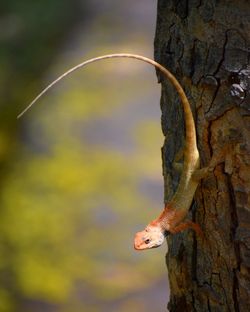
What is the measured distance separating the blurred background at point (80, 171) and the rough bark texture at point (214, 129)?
243cm

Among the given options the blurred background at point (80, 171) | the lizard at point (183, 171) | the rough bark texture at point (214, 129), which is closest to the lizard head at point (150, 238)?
the lizard at point (183, 171)

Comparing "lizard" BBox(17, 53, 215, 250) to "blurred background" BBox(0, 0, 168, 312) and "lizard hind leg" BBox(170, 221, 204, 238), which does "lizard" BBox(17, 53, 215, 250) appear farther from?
"blurred background" BBox(0, 0, 168, 312)

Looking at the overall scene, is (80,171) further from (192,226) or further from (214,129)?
(214,129)

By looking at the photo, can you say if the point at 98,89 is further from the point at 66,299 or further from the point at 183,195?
the point at 183,195

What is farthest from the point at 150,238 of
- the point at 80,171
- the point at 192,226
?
the point at 80,171

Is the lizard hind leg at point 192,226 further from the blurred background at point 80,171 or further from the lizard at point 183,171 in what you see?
the blurred background at point 80,171

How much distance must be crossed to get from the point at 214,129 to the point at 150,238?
3.00ft

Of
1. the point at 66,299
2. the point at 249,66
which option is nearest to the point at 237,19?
the point at 249,66

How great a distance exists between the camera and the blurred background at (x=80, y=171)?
19.0 feet

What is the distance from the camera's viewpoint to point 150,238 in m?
3.66

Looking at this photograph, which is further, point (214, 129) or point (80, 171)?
point (80, 171)

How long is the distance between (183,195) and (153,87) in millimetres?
5195

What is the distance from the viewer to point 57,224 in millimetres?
6527

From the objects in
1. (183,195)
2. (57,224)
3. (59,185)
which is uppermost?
(59,185)
